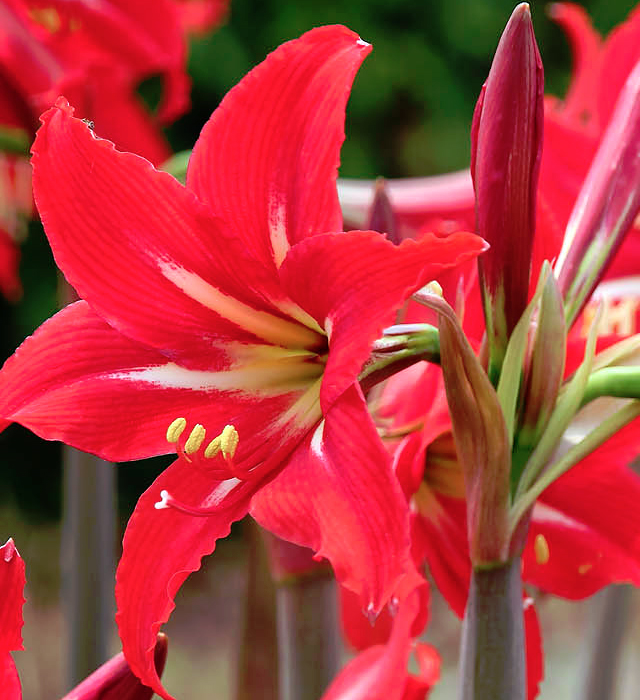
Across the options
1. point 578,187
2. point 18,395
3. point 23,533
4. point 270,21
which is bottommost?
point 18,395

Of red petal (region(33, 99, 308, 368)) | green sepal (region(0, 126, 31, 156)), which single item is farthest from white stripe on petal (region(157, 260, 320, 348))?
green sepal (region(0, 126, 31, 156))

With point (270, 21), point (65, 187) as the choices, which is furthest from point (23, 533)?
point (65, 187)

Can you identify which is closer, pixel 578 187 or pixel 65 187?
pixel 65 187

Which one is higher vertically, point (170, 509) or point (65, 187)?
point (65, 187)

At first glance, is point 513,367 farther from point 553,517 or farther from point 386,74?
point 386,74

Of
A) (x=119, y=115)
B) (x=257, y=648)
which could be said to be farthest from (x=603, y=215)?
(x=119, y=115)

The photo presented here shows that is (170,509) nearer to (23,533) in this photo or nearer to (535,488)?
(535,488)

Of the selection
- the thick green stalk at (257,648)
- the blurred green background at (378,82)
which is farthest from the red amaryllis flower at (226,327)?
the blurred green background at (378,82)
